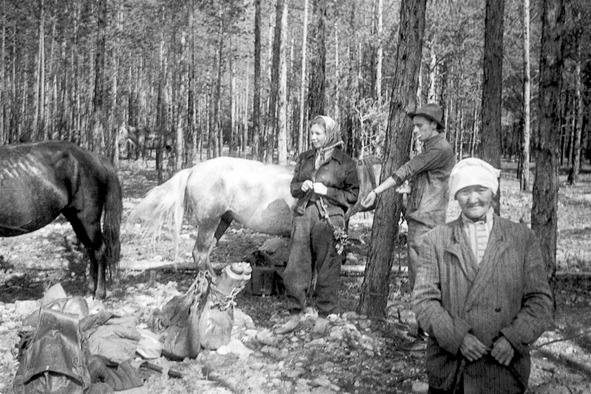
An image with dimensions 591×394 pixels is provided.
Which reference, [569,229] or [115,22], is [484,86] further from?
[115,22]

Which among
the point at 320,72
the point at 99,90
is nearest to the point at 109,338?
the point at 320,72

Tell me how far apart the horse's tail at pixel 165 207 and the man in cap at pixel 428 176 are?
3.53 meters

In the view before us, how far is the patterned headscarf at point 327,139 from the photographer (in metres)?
5.82

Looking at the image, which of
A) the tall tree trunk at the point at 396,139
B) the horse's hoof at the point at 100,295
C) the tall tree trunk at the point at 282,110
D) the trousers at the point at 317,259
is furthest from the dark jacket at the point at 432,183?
the tall tree trunk at the point at 282,110

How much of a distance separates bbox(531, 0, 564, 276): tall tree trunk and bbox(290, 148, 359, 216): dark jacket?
6.38ft

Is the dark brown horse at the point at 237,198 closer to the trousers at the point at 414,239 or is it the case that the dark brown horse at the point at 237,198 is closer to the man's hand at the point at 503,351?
the trousers at the point at 414,239

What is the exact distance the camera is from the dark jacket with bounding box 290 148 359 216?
5934mm

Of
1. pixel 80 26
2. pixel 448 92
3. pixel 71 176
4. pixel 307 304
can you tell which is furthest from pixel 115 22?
pixel 307 304

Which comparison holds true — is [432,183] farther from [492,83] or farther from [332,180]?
[492,83]

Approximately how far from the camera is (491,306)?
258 centimetres

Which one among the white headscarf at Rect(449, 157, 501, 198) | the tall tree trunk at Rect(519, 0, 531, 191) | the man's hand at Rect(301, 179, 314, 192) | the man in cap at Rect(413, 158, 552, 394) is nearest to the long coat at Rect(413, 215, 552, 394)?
the man in cap at Rect(413, 158, 552, 394)

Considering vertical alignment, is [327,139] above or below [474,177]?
above

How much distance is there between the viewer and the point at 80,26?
98.6ft

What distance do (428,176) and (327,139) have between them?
1.25 m
